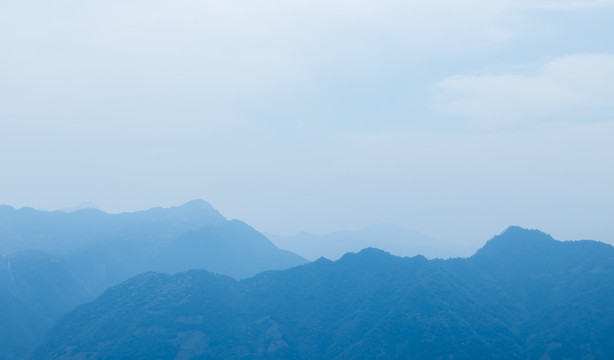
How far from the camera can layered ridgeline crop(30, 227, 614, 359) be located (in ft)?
331

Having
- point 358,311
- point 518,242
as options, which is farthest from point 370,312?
point 518,242

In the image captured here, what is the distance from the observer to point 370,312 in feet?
378

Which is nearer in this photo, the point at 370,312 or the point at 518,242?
the point at 370,312

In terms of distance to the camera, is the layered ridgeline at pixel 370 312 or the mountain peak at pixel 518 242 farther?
the mountain peak at pixel 518 242

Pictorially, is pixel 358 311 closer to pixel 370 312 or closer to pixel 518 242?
pixel 370 312

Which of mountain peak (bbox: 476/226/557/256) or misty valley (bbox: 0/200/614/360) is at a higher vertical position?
mountain peak (bbox: 476/226/557/256)

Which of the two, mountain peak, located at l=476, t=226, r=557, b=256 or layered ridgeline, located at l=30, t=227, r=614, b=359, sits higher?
mountain peak, located at l=476, t=226, r=557, b=256

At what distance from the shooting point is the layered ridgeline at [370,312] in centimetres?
10081

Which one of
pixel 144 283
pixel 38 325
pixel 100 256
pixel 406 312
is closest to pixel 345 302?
pixel 406 312

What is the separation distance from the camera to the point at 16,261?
16900 centimetres

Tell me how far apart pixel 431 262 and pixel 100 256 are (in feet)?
Result: 423

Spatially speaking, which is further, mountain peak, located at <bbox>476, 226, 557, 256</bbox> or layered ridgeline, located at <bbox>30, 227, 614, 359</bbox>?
mountain peak, located at <bbox>476, 226, 557, 256</bbox>

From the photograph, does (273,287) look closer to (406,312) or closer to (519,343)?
(406,312)

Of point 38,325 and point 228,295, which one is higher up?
point 228,295
